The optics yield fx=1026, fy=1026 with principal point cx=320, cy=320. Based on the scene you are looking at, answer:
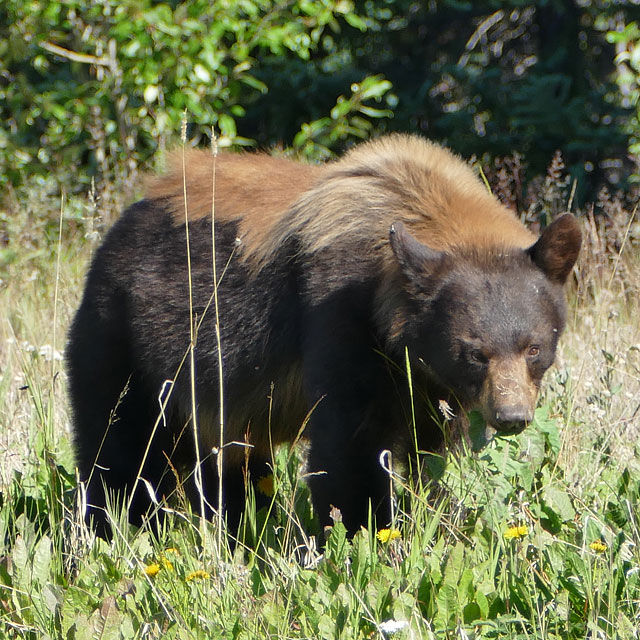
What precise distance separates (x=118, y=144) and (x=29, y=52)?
1029mm

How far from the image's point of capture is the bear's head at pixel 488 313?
11.2ft

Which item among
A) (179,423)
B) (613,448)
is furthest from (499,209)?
(179,423)

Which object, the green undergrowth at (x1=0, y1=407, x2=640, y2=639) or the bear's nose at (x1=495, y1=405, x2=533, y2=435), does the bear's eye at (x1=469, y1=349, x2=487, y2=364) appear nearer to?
the bear's nose at (x1=495, y1=405, x2=533, y2=435)

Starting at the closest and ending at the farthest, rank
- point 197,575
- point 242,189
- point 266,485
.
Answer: point 197,575 → point 242,189 → point 266,485

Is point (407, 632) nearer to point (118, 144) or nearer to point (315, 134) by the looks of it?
point (315, 134)

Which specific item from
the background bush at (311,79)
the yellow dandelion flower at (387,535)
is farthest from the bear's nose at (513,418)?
the background bush at (311,79)

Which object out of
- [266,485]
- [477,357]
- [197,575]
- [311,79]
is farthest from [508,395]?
[311,79]

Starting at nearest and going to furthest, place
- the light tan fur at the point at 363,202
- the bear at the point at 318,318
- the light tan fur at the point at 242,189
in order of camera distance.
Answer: the bear at the point at 318,318 < the light tan fur at the point at 363,202 < the light tan fur at the point at 242,189

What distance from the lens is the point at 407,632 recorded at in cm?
271

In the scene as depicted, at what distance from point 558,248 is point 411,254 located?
1.71 ft

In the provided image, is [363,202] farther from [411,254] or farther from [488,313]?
[488,313]

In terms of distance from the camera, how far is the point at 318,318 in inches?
144

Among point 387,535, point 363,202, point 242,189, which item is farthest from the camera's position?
point 242,189

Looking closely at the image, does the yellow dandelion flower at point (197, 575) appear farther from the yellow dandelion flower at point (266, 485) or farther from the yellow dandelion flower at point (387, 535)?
the yellow dandelion flower at point (266, 485)
